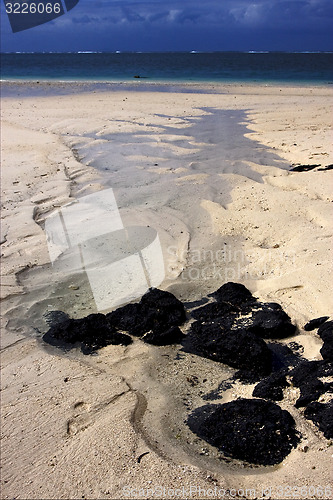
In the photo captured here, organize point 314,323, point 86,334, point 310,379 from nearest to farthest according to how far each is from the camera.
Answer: point 310,379, point 314,323, point 86,334

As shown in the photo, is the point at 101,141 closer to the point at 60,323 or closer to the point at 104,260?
the point at 104,260

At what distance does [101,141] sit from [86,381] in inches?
281

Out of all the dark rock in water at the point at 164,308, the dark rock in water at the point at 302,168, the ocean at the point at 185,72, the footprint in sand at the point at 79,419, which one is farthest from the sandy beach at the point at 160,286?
the ocean at the point at 185,72

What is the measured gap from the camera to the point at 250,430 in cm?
246

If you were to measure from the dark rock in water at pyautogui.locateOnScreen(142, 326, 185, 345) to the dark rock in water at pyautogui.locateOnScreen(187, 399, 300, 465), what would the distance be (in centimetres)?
88

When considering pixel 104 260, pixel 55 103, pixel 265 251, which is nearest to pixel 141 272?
pixel 104 260

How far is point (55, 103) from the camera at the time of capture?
1628 centimetres

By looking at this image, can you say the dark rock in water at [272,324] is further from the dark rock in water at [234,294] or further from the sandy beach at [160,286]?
the dark rock in water at [234,294]

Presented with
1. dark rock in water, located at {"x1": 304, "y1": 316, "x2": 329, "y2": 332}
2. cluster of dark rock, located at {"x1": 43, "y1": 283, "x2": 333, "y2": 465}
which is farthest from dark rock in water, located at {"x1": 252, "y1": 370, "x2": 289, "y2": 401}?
dark rock in water, located at {"x1": 304, "y1": 316, "x2": 329, "y2": 332}

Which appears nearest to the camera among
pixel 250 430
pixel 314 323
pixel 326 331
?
pixel 250 430

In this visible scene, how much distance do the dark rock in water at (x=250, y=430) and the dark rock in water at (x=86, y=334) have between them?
108 cm

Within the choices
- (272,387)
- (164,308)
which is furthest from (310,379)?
(164,308)

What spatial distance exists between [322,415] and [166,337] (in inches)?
51.8

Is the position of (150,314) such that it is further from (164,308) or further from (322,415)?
(322,415)
